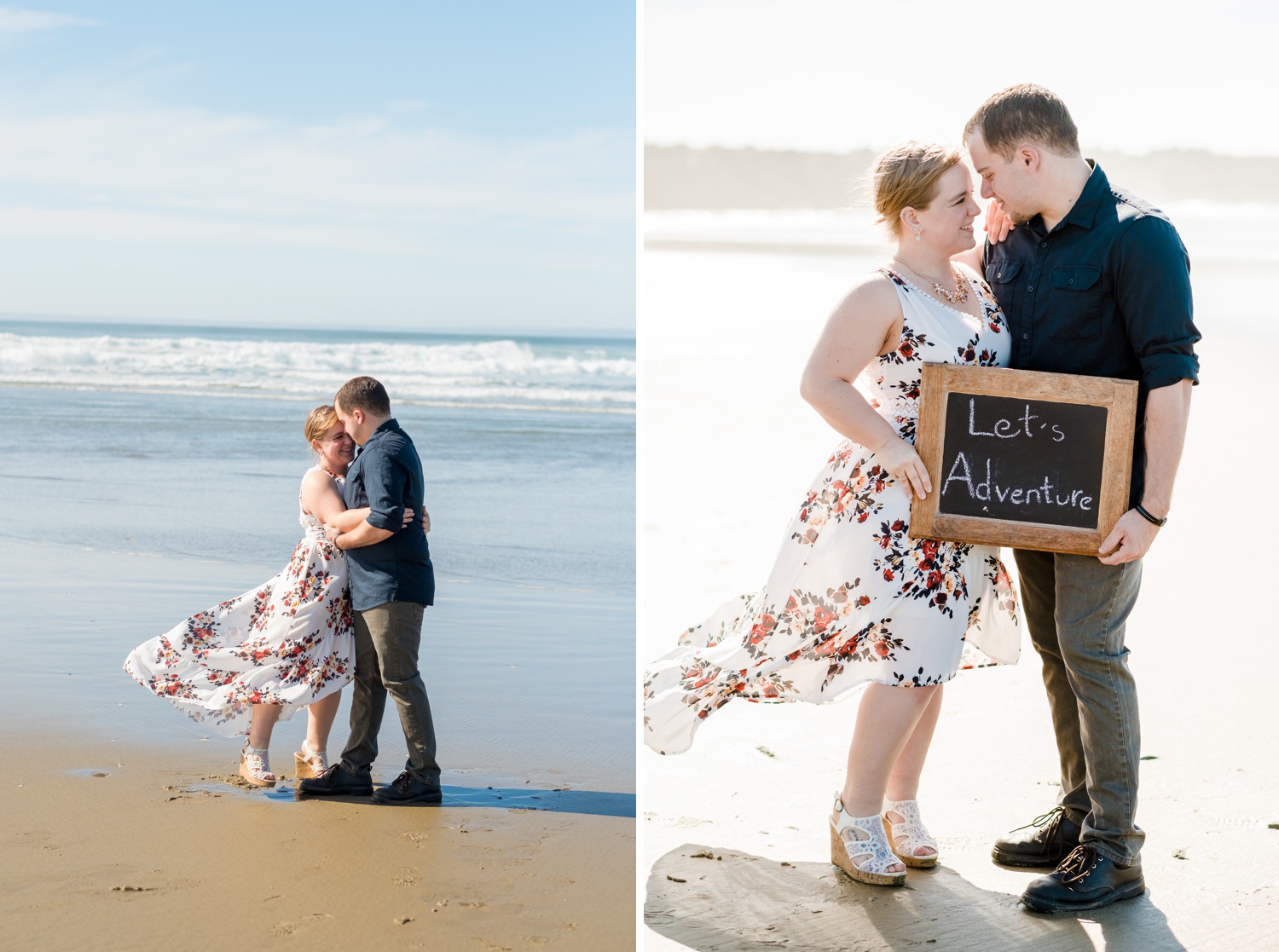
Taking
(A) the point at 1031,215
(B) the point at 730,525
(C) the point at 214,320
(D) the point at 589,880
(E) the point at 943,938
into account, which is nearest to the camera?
(E) the point at 943,938

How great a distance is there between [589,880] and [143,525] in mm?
6971

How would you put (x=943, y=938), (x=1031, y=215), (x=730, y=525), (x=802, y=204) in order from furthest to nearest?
(x=802, y=204) < (x=730, y=525) < (x=1031, y=215) < (x=943, y=938)

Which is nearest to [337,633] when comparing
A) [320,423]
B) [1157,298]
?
[320,423]

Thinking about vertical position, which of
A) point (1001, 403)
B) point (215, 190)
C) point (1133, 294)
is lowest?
point (1001, 403)

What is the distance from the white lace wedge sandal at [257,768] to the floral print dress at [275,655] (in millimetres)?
147

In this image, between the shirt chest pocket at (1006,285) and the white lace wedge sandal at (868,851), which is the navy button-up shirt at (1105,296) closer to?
the shirt chest pocket at (1006,285)

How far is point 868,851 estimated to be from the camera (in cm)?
353

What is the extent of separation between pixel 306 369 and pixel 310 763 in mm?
21702

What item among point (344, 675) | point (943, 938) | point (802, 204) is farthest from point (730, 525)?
point (802, 204)

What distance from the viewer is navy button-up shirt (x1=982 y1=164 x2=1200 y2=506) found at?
3207 millimetres

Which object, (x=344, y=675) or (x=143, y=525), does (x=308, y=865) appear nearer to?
(x=344, y=675)

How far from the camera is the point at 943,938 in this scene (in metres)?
3.21

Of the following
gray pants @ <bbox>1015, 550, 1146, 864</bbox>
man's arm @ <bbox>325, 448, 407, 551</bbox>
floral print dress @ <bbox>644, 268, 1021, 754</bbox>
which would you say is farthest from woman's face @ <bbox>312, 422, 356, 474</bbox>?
gray pants @ <bbox>1015, 550, 1146, 864</bbox>

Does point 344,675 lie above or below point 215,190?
below
